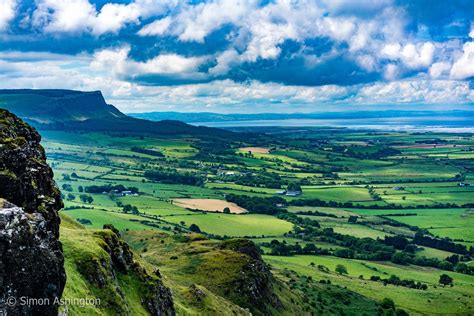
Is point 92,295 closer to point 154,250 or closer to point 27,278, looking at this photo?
point 27,278

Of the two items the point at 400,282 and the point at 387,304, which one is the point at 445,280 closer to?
the point at 400,282

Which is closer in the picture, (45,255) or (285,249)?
(45,255)

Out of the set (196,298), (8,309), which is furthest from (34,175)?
(196,298)

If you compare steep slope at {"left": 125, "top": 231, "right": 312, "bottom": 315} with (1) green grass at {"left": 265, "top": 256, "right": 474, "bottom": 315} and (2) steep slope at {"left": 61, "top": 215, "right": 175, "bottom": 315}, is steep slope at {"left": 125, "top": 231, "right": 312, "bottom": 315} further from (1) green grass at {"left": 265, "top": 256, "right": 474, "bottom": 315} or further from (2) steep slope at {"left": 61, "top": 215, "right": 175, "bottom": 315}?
(1) green grass at {"left": 265, "top": 256, "right": 474, "bottom": 315}

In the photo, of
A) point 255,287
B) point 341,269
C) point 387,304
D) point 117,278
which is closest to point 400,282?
point 341,269

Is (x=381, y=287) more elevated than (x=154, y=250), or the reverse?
(x=154, y=250)

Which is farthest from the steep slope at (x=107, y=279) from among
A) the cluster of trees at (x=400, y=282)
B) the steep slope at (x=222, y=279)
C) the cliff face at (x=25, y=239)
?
the cluster of trees at (x=400, y=282)

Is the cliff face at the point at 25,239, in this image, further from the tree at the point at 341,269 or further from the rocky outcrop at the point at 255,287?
the tree at the point at 341,269

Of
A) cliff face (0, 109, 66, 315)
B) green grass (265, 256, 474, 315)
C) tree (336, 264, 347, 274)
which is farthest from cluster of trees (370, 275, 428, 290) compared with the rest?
cliff face (0, 109, 66, 315)

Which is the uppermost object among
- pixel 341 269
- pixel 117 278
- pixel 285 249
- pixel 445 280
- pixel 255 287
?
pixel 117 278
